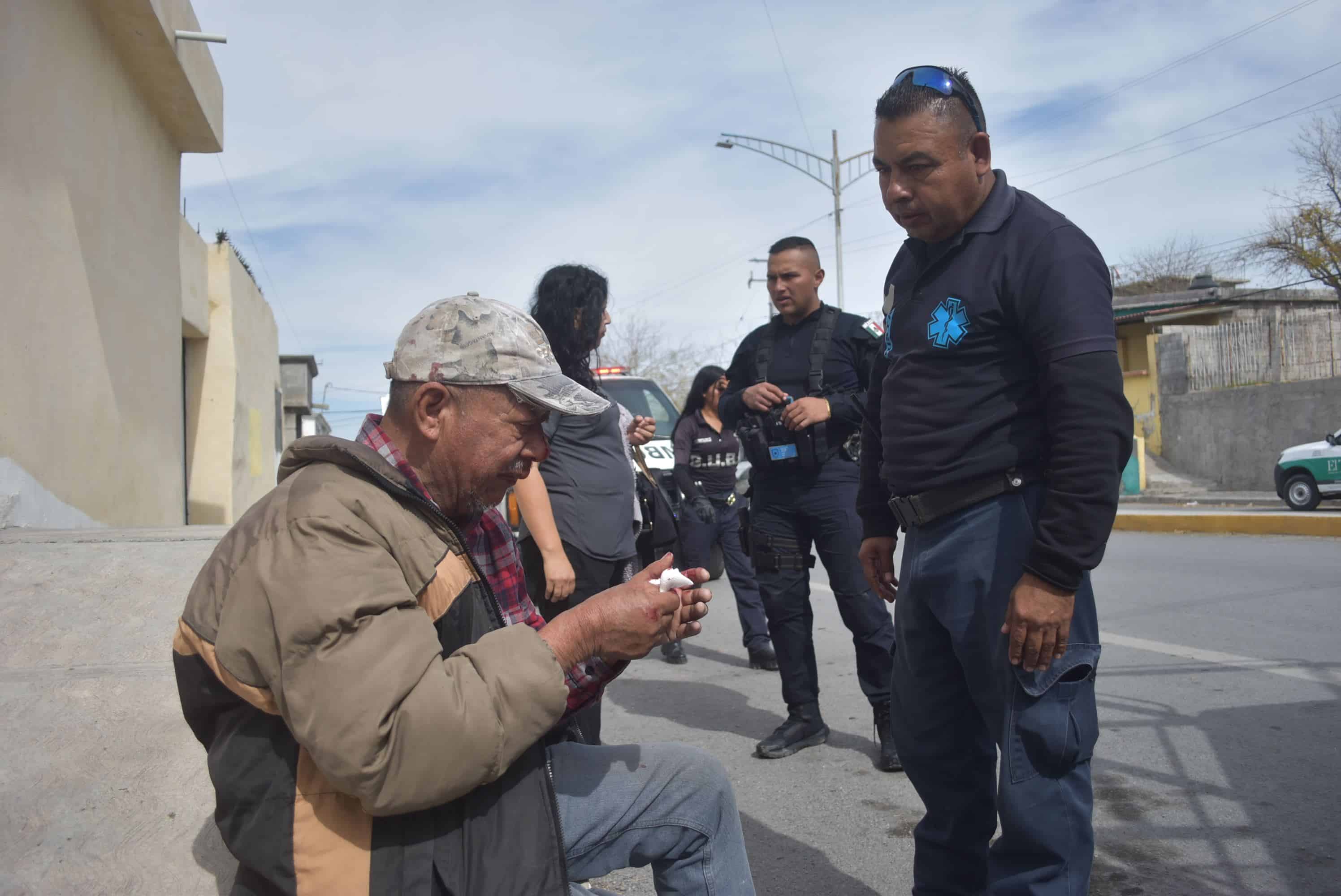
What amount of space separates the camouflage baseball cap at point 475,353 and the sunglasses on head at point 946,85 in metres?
1.16

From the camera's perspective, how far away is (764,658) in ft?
19.9

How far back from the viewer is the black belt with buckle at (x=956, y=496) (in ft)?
7.35

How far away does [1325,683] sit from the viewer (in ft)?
15.9

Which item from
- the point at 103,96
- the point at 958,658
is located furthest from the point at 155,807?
the point at 103,96

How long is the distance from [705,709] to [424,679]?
391cm

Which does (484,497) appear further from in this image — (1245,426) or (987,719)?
(1245,426)

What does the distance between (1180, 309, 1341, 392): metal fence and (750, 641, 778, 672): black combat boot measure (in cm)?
2283

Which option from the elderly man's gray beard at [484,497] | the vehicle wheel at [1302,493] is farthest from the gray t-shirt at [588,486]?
the vehicle wheel at [1302,493]

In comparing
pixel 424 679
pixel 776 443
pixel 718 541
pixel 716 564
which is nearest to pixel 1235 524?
pixel 716 564

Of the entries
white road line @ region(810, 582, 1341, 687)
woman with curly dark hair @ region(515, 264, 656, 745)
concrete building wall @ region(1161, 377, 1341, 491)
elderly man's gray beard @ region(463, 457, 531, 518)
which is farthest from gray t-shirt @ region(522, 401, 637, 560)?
concrete building wall @ region(1161, 377, 1341, 491)

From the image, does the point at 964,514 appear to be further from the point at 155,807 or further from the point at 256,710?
the point at 155,807

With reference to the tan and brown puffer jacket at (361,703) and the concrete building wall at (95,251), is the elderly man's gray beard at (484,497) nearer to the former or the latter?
the tan and brown puffer jacket at (361,703)

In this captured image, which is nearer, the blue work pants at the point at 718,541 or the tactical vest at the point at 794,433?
the tactical vest at the point at 794,433

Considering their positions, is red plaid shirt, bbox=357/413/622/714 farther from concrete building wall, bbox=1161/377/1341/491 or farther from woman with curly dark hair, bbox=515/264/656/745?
concrete building wall, bbox=1161/377/1341/491
